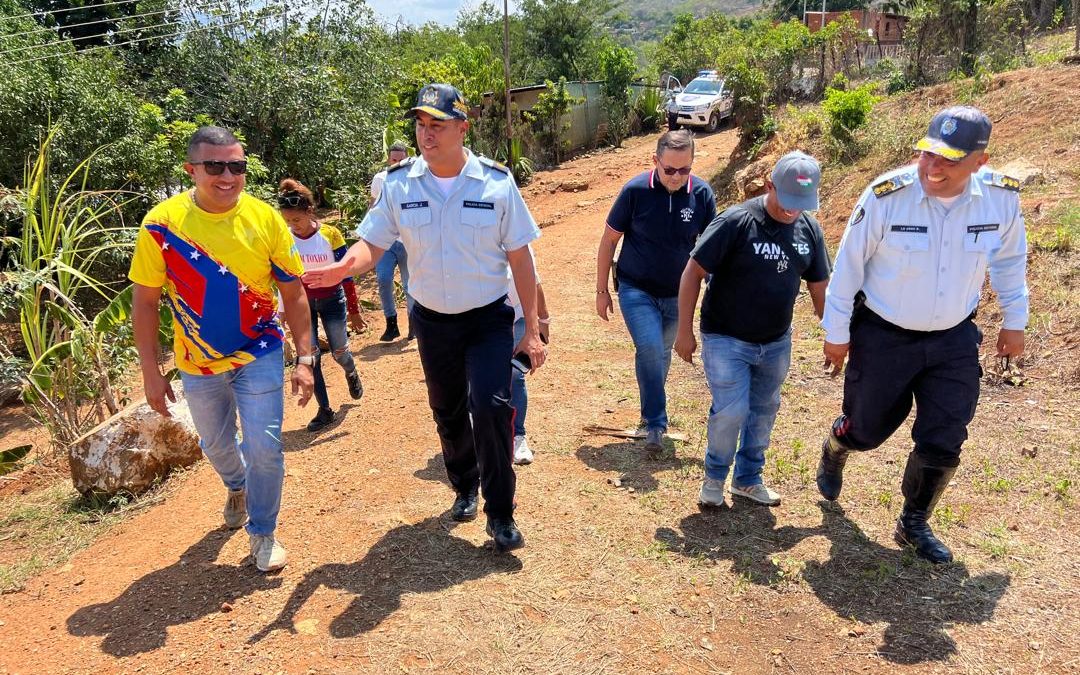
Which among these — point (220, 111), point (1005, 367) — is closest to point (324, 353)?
point (1005, 367)

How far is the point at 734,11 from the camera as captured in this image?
13275 cm

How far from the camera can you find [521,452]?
4.88 m

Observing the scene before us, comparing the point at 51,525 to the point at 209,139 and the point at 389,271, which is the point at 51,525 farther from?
the point at 389,271

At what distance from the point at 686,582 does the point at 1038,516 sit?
6.19 feet

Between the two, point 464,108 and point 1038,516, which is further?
point 1038,516

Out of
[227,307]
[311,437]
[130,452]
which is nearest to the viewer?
[227,307]

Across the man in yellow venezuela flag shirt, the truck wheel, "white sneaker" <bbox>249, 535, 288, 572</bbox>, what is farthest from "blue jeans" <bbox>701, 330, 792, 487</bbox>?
the truck wheel

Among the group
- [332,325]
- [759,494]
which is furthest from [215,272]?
[759,494]

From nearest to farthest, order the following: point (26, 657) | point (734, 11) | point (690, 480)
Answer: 1. point (26, 657)
2. point (690, 480)
3. point (734, 11)

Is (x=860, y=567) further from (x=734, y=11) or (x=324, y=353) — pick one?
(x=734, y=11)

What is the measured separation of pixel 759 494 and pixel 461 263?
2.04m

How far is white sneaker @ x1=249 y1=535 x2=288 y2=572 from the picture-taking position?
370 centimetres

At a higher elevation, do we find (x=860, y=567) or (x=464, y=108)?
(x=464, y=108)

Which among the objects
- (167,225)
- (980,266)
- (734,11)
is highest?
(734,11)
